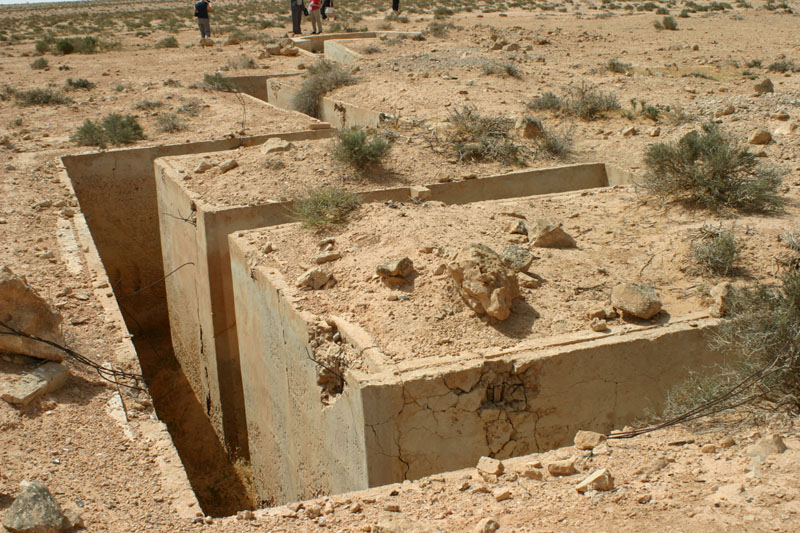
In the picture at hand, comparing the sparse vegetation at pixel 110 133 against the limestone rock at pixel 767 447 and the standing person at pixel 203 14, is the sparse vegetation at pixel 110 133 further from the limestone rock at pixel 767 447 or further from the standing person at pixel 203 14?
the standing person at pixel 203 14

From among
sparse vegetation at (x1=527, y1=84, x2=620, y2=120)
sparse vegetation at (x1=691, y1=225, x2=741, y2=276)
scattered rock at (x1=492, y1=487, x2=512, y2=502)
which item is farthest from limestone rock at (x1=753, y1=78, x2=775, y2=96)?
scattered rock at (x1=492, y1=487, x2=512, y2=502)

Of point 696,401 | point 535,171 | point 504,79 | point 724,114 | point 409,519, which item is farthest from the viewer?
point 504,79

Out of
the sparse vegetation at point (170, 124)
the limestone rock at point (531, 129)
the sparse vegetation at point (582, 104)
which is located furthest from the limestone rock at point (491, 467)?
the sparse vegetation at point (170, 124)

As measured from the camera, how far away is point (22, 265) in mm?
7137

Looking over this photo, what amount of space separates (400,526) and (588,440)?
46.8 inches

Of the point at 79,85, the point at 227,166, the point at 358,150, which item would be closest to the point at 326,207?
the point at 358,150

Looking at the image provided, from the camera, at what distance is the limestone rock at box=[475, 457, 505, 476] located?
3.98 m

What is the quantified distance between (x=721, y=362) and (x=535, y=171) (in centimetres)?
391

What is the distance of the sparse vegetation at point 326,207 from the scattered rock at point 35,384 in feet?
7.81

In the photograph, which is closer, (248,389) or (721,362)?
(721,362)

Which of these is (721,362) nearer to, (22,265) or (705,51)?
(22,265)

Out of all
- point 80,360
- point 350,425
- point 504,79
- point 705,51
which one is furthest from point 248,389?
point 705,51

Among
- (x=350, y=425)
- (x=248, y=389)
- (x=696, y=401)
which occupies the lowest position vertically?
(x=248, y=389)

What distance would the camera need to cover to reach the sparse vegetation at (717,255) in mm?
5930
